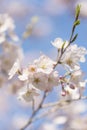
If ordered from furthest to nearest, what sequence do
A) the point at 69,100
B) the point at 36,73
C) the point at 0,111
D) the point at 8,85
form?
the point at 0,111 → the point at 8,85 → the point at 69,100 → the point at 36,73

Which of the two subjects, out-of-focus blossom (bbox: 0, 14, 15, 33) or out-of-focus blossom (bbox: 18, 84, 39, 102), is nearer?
out-of-focus blossom (bbox: 18, 84, 39, 102)

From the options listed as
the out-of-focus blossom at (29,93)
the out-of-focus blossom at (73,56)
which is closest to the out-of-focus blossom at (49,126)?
the out-of-focus blossom at (29,93)

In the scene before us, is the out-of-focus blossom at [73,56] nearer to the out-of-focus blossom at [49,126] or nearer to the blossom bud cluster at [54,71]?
the blossom bud cluster at [54,71]

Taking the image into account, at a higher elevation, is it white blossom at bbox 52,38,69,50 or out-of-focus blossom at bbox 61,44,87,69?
white blossom at bbox 52,38,69,50

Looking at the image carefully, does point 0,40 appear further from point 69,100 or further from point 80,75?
point 80,75

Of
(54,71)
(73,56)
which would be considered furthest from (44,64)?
(73,56)

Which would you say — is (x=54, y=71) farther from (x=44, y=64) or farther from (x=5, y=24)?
(x=5, y=24)

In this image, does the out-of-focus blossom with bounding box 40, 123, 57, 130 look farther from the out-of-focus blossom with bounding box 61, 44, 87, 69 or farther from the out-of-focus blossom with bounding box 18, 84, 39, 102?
the out-of-focus blossom with bounding box 61, 44, 87, 69

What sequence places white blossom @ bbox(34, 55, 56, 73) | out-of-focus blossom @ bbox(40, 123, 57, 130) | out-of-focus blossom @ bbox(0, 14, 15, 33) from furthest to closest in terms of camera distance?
1. out-of-focus blossom @ bbox(40, 123, 57, 130)
2. out-of-focus blossom @ bbox(0, 14, 15, 33)
3. white blossom @ bbox(34, 55, 56, 73)

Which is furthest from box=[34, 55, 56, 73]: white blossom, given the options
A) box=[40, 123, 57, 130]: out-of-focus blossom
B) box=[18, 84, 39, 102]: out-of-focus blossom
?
box=[40, 123, 57, 130]: out-of-focus blossom

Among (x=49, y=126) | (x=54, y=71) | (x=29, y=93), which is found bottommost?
(x=49, y=126)

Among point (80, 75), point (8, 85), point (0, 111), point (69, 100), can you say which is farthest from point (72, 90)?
point (0, 111)
